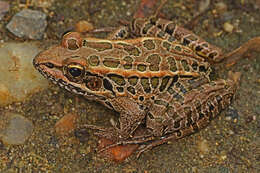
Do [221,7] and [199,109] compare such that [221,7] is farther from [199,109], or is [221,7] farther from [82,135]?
[82,135]

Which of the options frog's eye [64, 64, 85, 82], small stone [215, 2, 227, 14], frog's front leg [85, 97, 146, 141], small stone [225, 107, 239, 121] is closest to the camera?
frog's eye [64, 64, 85, 82]

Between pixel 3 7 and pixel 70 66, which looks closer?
pixel 70 66

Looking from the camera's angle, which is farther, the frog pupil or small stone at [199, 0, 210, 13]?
small stone at [199, 0, 210, 13]

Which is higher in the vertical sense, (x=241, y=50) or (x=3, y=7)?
(x=3, y=7)

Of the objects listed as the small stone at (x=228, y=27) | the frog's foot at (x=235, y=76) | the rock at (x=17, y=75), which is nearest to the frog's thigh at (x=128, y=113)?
the rock at (x=17, y=75)

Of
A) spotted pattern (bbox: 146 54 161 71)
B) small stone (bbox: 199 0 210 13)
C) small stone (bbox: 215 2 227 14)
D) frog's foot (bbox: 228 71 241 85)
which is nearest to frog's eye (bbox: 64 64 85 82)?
spotted pattern (bbox: 146 54 161 71)

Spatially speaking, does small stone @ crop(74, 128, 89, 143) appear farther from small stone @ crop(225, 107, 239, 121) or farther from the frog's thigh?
small stone @ crop(225, 107, 239, 121)

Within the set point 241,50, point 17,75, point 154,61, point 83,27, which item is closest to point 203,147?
point 154,61

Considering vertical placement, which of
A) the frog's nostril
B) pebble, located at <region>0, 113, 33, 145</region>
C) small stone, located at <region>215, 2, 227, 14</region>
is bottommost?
pebble, located at <region>0, 113, 33, 145</region>
